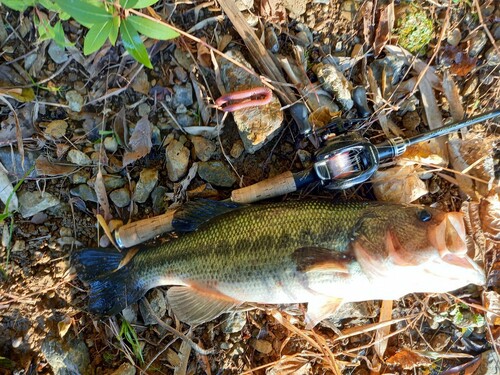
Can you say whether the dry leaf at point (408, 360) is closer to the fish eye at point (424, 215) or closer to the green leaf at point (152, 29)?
the fish eye at point (424, 215)

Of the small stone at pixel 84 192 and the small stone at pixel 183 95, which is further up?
the small stone at pixel 183 95

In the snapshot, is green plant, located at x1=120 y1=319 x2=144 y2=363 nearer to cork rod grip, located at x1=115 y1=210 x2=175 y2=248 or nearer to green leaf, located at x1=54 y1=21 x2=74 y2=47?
cork rod grip, located at x1=115 y1=210 x2=175 y2=248

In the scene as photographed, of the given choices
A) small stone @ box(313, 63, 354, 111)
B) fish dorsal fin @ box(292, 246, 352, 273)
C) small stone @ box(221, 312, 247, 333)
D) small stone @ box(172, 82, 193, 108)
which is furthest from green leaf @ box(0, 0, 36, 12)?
small stone @ box(221, 312, 247, 333)

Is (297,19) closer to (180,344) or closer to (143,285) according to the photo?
(143,285)

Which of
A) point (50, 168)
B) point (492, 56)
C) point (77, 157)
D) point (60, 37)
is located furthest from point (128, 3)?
Result: point (492, 56)

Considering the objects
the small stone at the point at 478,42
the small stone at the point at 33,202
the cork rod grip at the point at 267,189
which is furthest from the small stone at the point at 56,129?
the small stone at the point at 478,42
